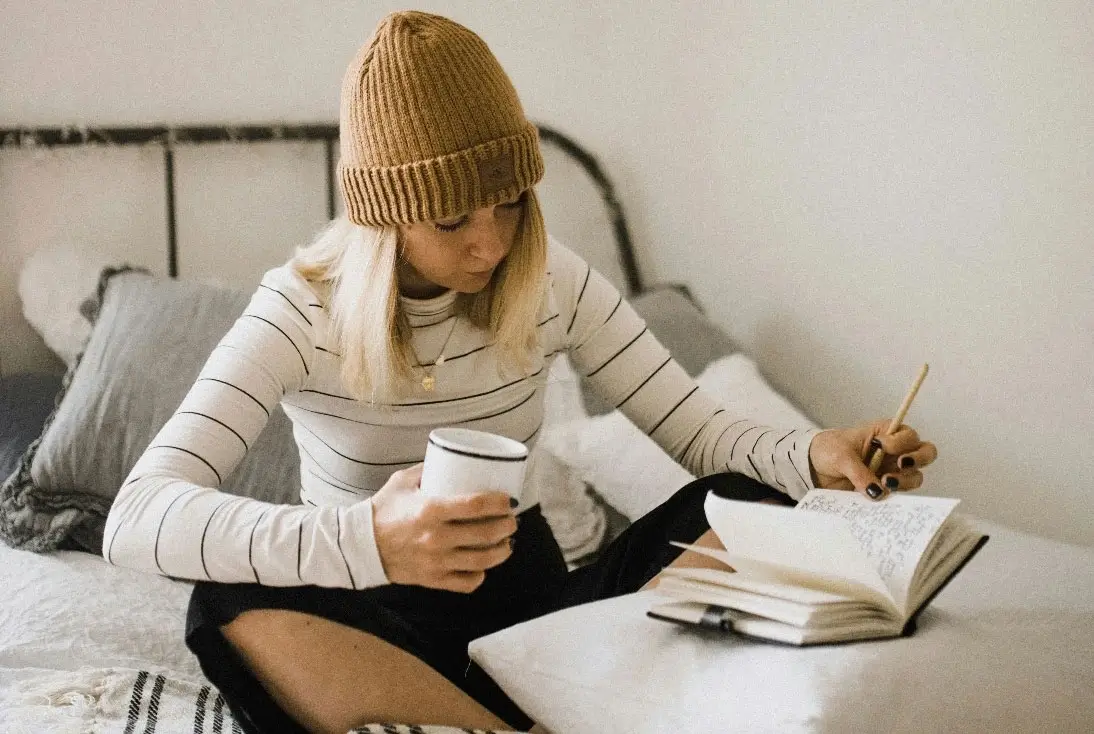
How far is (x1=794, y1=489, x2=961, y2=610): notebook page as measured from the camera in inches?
34.7

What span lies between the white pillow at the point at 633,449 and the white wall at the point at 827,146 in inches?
7.6

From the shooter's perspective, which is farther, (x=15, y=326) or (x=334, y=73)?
(x=334, y=73)

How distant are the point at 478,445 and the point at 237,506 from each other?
0.83ft

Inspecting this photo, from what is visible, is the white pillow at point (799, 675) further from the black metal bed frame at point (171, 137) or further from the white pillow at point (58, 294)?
the black metal bed frame at point (171, 137)

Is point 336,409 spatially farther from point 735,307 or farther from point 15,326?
point 735,307

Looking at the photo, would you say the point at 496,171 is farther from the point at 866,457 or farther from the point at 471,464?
the point at 866,457

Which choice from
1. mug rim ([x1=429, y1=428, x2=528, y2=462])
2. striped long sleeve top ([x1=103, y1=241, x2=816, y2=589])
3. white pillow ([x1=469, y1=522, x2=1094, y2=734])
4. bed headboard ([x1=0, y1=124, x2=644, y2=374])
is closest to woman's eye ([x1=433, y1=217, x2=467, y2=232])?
striped long sleeve top ([x1=103, y1=241, x2=816, y2=589])

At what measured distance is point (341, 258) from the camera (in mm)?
1173

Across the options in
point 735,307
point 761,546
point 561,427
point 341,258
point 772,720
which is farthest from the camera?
point 735,307

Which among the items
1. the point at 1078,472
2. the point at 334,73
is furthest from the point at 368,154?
the point at 1078,472

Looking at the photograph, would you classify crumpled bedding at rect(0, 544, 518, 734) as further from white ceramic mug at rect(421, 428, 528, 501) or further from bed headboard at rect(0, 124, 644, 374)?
bed headboard at rect(0, 124, 644, 374)

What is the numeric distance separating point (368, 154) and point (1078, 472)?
1067 mm

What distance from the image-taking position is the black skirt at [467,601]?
94 cm

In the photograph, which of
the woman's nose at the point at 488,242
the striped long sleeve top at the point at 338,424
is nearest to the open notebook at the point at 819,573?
the striped long sleeve top at the point at 338,424
